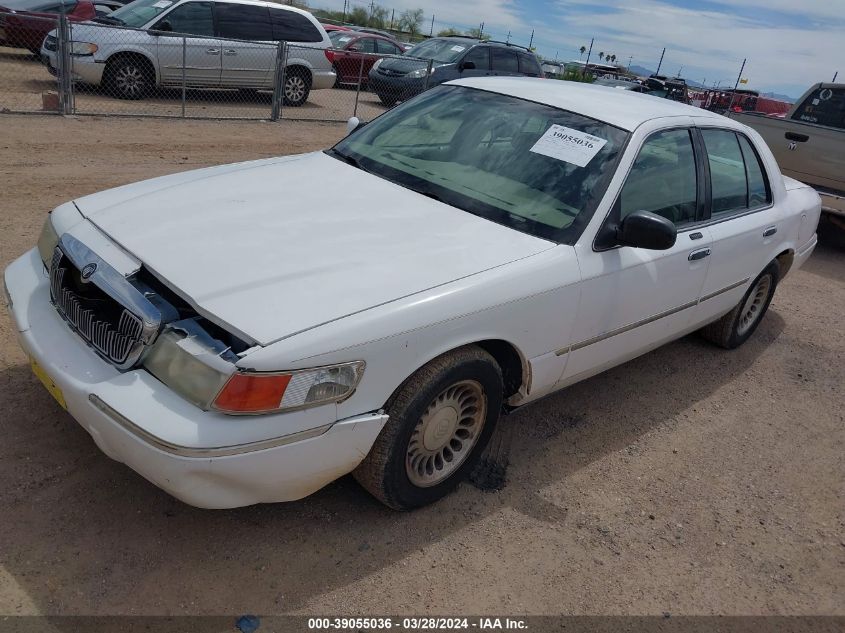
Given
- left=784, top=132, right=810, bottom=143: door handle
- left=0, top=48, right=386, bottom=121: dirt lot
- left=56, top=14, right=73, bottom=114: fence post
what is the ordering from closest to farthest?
left=784, top=132, right=810, bottom=143: door handle < left=56, top=14, right=73, bottom=114: fence post < left=0, top=48, right=386, bottom=121: dirt lot

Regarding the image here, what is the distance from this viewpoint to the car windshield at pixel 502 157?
3559 mm

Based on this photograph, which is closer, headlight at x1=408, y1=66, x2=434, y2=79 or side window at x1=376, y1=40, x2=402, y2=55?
headlight at x1=408, y1=66, x2=434, y2=79

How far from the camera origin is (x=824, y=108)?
955cm

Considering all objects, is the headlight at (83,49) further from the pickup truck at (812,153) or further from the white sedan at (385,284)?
the pickup truck at (812,153)

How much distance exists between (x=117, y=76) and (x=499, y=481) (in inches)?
416

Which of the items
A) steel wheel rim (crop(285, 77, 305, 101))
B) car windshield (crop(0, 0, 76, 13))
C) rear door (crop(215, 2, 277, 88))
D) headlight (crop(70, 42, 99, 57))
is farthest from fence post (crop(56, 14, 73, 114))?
car windshield (crop(0, 0, 76, 13))

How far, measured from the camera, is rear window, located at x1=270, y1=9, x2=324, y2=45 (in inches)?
526

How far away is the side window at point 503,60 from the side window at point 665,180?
1199 centimetres

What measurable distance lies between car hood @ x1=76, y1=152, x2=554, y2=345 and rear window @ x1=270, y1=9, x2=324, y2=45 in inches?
415

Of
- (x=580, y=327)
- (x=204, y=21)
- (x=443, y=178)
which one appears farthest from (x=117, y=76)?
(x=580, y=327)

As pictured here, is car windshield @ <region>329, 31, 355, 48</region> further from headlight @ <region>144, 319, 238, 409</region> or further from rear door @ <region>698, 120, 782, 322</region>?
headlight @ <region>144, 319, 238, 409</region>

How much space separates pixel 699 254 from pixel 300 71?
11160mm

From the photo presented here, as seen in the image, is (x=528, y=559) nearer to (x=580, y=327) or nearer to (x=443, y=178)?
(x=580, y=327)

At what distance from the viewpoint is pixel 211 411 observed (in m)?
2.49
